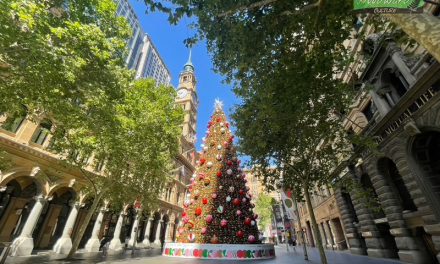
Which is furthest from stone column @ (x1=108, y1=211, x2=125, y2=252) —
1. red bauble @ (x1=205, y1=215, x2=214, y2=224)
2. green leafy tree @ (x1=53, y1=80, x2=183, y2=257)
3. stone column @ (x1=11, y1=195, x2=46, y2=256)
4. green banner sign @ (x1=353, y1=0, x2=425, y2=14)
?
green banner sign @ (x1=353, y1=0, x2=425, y2=14)

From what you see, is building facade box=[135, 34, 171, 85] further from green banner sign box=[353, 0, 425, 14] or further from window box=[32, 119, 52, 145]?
green banner sign box=[353, 0, 425, 14]

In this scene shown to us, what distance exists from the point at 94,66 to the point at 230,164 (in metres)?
9.99

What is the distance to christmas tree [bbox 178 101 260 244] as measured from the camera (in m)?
12.7

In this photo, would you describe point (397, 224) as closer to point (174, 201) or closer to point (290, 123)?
point (290, 123)

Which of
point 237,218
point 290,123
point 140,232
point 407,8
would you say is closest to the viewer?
point 407,8

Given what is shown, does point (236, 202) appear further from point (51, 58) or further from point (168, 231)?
point (168, 231)

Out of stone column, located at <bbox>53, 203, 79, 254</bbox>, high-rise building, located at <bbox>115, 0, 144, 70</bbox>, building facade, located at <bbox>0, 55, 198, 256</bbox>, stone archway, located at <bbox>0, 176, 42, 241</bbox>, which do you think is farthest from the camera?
high-rise building, located at <bbox>115, 0, 144, 70</bbox>

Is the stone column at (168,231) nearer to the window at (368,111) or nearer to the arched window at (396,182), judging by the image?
the arched window at (396,182)

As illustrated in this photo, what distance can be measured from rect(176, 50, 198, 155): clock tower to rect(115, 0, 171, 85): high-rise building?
6.24m

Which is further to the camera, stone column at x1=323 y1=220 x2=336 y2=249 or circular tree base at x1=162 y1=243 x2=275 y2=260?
stone column at x1=323 y1=220 x2=336 y2=249

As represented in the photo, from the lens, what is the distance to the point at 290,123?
1109 cm

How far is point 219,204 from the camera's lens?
44.2 ft

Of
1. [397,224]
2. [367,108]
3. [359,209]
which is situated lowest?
[397,224]

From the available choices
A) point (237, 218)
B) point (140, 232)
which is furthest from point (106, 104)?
point (140, 232)
